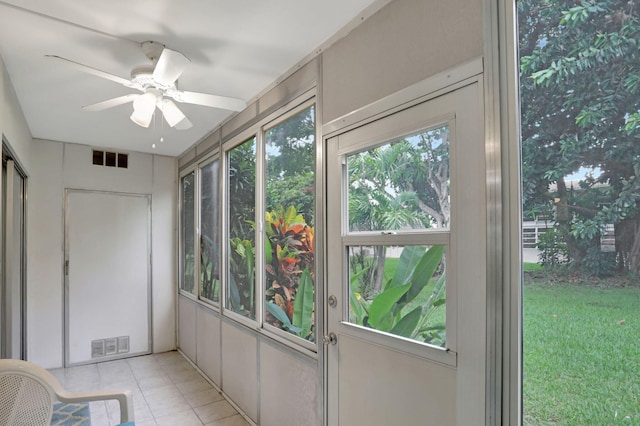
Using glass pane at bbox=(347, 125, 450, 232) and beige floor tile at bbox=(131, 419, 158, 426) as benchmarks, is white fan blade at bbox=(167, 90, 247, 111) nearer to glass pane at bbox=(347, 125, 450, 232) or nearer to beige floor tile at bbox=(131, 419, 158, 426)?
glass pane at bbox=(347, 125, 450, 232)

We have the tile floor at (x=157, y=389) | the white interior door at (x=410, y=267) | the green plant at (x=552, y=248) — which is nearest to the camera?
the green plant at (x=552, y=248)

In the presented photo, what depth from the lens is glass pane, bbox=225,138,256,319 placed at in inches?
113

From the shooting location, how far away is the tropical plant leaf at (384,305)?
154 cm

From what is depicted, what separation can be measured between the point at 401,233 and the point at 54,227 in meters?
4.15

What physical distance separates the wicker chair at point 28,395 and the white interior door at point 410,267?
1231 millimetres

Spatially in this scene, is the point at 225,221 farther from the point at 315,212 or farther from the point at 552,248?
the point at 552,248

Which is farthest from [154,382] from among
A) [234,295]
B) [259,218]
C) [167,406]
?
[259,218]

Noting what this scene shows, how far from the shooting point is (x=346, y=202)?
72.9 inches

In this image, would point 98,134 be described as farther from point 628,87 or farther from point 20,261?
point 628,87

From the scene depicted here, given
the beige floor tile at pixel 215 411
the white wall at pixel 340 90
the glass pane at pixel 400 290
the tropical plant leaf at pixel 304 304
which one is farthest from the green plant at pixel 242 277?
the glass pane at pixel 400 290

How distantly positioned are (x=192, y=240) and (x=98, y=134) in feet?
4.96

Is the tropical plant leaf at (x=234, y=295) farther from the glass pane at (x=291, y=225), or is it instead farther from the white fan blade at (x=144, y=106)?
the white fan blade at (x=144, y=106)

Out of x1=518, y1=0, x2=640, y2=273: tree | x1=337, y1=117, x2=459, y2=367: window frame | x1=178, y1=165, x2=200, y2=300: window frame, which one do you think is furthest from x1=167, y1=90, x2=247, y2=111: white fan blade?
x1=178, y1=165, x2=200, y2=300: window frame

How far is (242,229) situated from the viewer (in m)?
3.01
